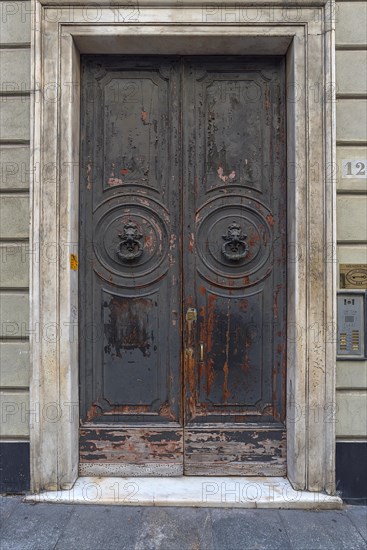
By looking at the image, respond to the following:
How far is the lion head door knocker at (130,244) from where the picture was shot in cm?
415

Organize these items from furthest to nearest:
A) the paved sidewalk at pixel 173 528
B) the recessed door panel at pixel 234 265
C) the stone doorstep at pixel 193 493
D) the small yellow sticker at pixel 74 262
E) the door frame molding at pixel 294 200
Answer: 1. the recessed door panel at pixel 234 265
2. the small yellow sticker at pixel 74 262
3. the door frame molding at pixel 294 200
4. the stone doorstep at pixel 193 493
5. the paved sidewalk at pixel 173 528

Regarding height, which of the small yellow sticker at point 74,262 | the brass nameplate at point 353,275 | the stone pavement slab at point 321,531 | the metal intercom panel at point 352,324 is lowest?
the stone pavement slab at point 321,531

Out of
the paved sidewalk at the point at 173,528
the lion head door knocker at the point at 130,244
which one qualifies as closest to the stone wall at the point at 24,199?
the paved sidewalk at the point at 173,528

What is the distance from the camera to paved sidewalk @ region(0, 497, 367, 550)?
10.6 ft

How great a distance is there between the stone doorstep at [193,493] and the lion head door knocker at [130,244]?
89.0 inches

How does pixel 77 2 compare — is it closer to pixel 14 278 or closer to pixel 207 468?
pixel 14 278

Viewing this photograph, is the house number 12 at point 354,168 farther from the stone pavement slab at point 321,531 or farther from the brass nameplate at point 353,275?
the stone pavement slab at point 321,531

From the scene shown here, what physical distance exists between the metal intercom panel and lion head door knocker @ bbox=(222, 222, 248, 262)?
1054 millimetres

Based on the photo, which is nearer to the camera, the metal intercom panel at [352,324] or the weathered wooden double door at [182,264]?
the metal intercom panel at [352,324]

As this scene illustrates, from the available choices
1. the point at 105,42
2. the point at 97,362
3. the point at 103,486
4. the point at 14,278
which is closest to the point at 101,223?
the point at 14,278

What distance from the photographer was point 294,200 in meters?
3.95

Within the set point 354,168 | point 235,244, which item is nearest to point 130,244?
point 235,244

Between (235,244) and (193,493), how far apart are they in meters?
2.48

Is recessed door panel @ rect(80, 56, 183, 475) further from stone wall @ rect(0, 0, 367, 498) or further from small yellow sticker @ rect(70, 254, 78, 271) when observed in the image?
stone wall @ rect(0, 0, 367, 498)
